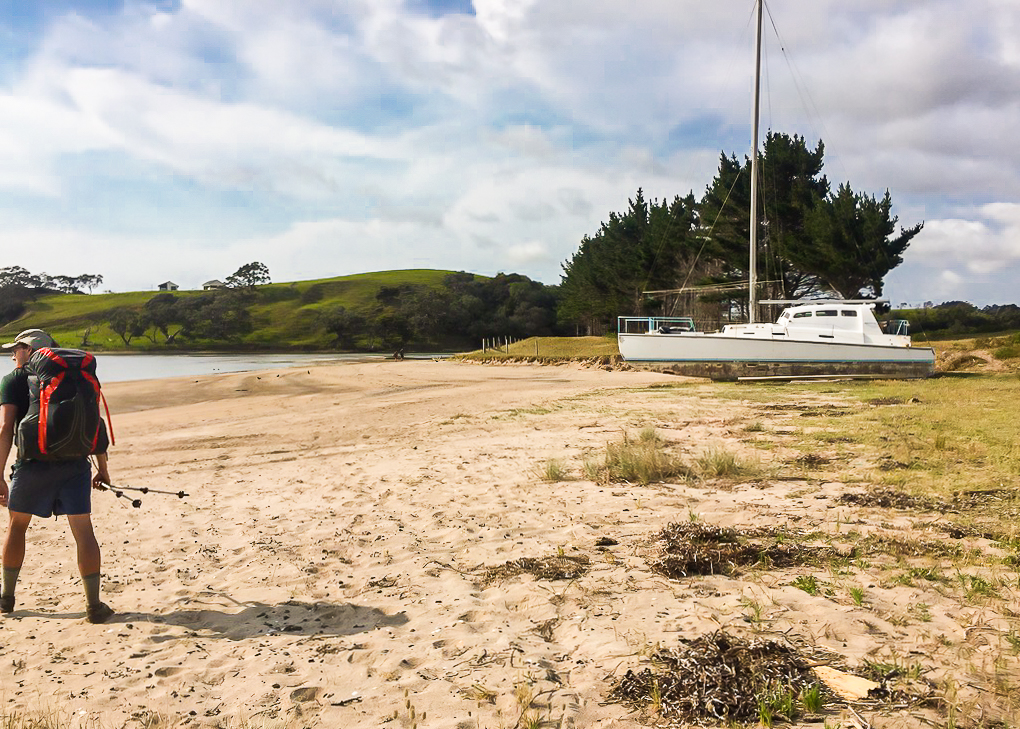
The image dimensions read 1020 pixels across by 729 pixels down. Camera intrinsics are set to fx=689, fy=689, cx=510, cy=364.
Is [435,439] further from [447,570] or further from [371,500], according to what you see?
[447,570]

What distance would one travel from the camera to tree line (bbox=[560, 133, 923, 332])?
37500mm

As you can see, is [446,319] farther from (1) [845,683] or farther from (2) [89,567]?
(1) [845,683]

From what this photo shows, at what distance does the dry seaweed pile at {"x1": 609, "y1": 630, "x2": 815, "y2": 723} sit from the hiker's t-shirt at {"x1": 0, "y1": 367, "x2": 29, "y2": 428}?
15.4 feet

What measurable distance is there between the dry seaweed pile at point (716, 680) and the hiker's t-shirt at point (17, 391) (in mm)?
4688

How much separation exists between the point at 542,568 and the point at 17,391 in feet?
13.9

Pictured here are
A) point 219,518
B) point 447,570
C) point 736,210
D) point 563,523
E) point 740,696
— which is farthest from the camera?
point 736,210

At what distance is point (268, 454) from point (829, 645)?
991 centimetres

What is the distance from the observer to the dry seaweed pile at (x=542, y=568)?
543cm

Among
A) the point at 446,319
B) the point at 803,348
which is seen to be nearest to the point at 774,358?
the point at 803,348

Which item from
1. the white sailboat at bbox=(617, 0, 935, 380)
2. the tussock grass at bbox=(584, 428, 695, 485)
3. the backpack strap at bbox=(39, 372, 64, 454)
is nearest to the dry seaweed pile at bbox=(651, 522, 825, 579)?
the tussock grass at bbox=(584, 428, 695, 485)

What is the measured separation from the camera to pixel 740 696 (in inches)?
134

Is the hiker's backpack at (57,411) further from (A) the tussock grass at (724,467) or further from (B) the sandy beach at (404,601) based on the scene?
(A) the tussock grass at (724,467)

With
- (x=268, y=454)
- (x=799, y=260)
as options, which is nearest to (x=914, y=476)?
(x=268, y=454)

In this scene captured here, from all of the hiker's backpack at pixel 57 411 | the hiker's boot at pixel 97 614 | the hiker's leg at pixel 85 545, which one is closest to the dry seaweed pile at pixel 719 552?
the hiker's boot at pixel 97 614
